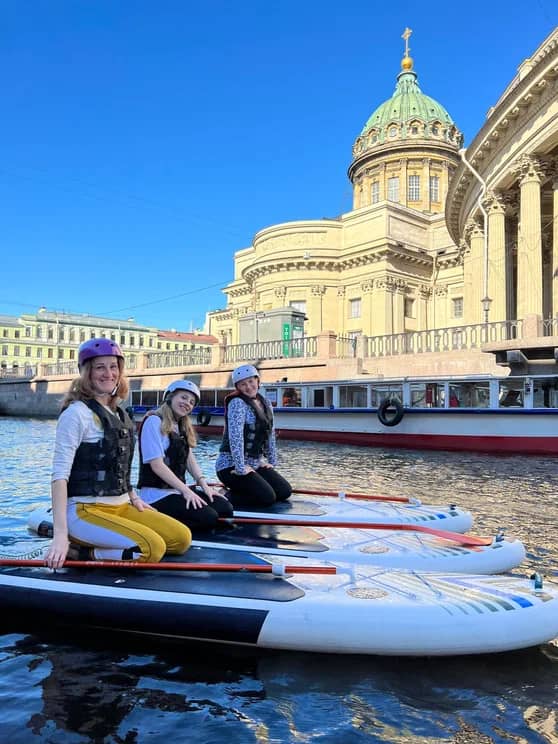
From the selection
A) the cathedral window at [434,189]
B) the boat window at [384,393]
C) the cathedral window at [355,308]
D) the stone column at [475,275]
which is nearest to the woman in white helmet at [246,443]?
the boat window at [384,393]

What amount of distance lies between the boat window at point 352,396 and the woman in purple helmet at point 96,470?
2027cm

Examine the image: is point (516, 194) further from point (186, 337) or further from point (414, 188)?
point (186, 337)

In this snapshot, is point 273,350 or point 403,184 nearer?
point 273,350

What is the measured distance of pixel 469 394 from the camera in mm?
21547

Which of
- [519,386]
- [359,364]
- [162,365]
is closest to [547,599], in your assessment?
[519,386]

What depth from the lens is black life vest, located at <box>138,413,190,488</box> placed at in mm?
5652

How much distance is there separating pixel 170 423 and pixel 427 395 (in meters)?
17.9

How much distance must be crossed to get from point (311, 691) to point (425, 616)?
872 millimetres

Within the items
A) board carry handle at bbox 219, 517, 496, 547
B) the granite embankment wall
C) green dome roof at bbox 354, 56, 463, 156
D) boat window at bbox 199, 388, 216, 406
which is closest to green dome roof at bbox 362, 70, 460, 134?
green dome roof at bbox 354, 56, 463, 156

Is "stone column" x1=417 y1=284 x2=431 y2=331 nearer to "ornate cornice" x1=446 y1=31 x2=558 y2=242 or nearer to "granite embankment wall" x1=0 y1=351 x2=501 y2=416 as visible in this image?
"ornate cornice" x1=446 y1=31 x2=558 y2=242

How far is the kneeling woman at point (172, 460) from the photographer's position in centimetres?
550

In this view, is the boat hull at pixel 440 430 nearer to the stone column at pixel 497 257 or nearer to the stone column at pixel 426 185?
the stone column at pixel 497 257

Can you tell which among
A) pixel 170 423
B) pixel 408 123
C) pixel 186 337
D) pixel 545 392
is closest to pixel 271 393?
pixel 545 392

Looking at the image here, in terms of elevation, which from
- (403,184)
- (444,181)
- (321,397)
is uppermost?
(444,181)
